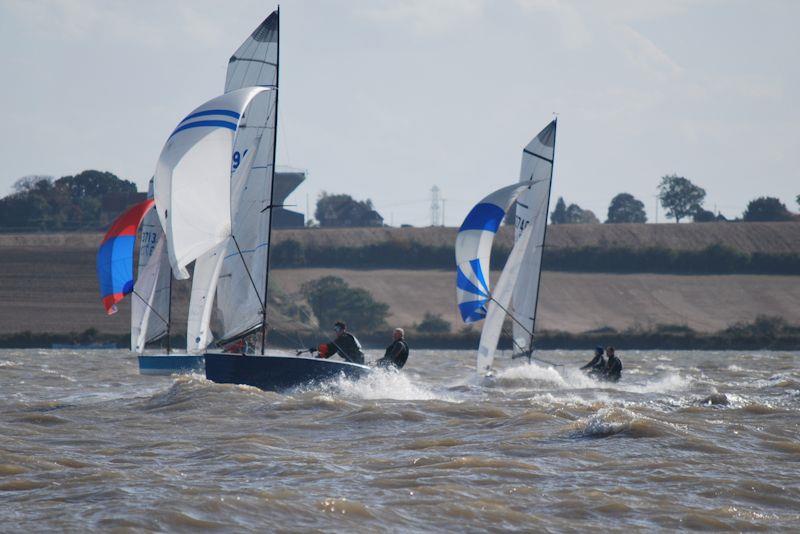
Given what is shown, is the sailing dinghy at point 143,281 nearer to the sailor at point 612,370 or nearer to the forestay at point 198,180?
the sailor at point 612,370

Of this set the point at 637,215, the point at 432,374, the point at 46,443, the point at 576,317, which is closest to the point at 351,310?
the point at 576,317

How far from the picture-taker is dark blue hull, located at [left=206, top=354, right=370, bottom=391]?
66.4 feet

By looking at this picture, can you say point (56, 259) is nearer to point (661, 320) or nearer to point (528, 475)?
point (661, 320)

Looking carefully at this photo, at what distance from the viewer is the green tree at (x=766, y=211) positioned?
128 metres

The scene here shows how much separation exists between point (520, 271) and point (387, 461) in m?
15.9

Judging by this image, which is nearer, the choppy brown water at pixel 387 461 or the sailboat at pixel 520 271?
the choppy brown water at pixel 387 461

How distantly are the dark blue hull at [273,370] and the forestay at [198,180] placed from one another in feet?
5.80

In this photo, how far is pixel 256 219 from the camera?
22.0m

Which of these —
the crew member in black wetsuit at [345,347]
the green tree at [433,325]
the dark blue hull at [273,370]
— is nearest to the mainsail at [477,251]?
the crew member in black wetsuit at [345,347]

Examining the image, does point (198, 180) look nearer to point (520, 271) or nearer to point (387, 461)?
point (387, 461)

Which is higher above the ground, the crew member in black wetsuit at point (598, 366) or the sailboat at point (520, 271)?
the sailboat at point (520, 271)

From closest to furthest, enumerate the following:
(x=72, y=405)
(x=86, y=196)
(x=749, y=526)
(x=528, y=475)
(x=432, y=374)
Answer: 1. (x=749, y=526)
2. (x=528, y=475)
3. (x=72, y=405)
4. (x=432, y=374)
5. (x=86, y=196)

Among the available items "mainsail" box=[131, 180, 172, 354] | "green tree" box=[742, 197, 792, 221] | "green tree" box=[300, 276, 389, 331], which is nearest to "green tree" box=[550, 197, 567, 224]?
"green tree" box=[742, 197, 792, 221]

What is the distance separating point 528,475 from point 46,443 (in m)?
5.83
